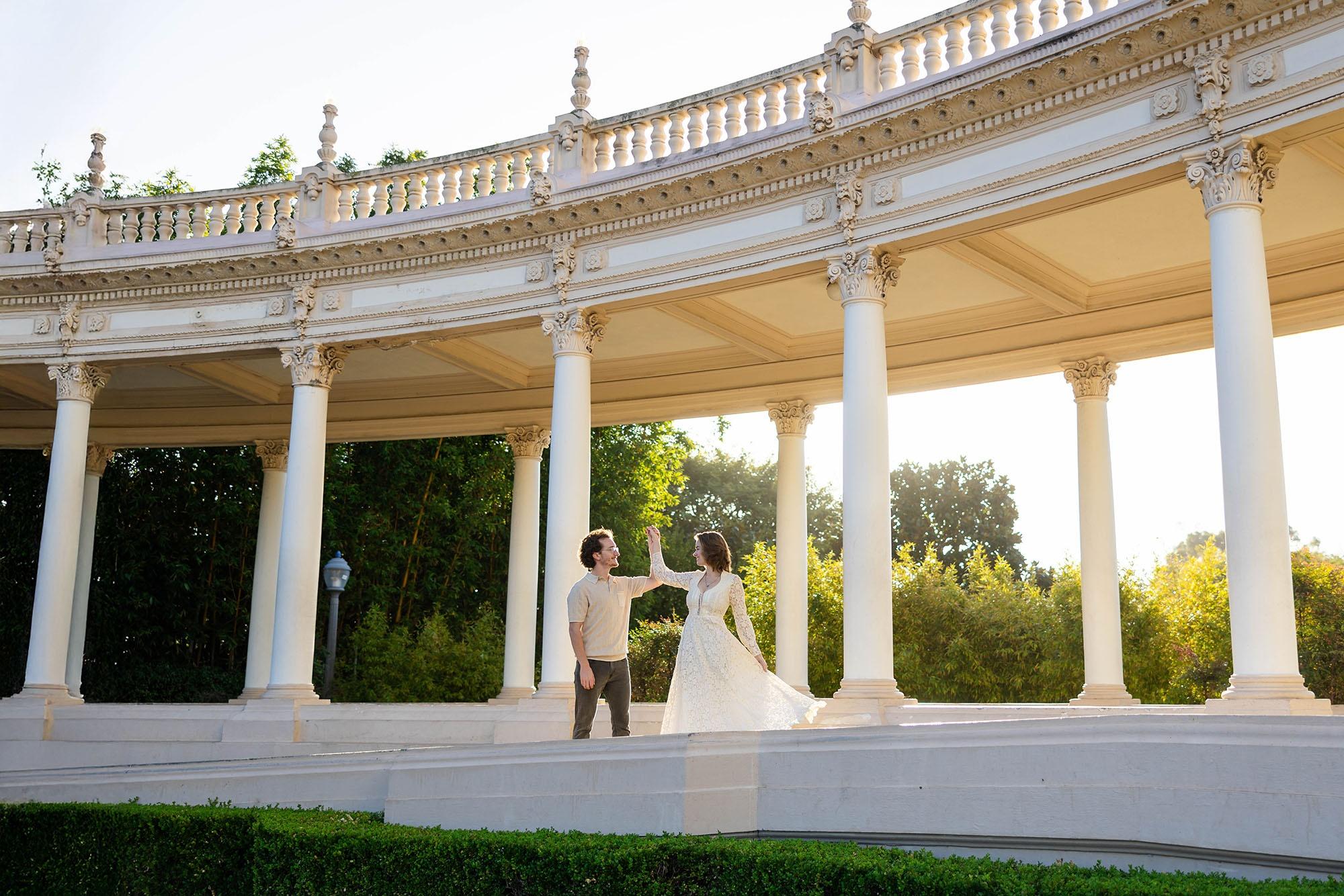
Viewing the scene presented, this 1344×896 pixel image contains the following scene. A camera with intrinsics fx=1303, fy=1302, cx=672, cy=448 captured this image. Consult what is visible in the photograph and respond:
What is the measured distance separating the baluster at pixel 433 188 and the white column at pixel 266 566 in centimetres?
1022

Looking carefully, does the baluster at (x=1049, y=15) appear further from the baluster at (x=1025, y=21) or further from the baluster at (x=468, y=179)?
the baluster at (x=468, y=179)

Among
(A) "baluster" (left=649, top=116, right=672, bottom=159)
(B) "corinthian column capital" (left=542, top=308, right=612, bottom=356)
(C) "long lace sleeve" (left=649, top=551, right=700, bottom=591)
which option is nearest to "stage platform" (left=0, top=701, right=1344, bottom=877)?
(C) "long lace sleeve" (left=649, top=551, right=700, bottom=591)

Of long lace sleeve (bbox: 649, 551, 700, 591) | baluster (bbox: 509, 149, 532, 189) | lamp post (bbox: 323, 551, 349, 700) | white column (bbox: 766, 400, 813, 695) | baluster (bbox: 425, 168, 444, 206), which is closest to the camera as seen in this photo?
long lace sleeve (bbox: 649, 551, 700, 591)

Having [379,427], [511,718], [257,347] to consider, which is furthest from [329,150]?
[511,718]

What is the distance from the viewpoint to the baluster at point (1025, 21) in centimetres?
2134

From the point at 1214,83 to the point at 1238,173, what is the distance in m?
1.40

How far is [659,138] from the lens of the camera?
26234 mm

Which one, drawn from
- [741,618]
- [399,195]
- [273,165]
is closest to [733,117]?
[399,195]

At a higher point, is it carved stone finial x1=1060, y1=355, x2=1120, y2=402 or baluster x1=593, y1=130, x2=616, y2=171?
baluster x1=593, y1=130, x2=616, y2=171

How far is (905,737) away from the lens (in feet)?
46.2

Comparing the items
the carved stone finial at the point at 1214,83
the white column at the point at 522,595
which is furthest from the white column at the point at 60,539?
the carved stone finial at the point at 1214,83

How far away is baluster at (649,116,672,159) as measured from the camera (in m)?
26.2

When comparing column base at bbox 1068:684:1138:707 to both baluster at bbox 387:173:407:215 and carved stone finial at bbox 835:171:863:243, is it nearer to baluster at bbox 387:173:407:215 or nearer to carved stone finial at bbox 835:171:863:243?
carved stone finial at bbox 835:171:863:243

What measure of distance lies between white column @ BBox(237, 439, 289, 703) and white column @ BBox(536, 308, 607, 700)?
12212 millimetres
